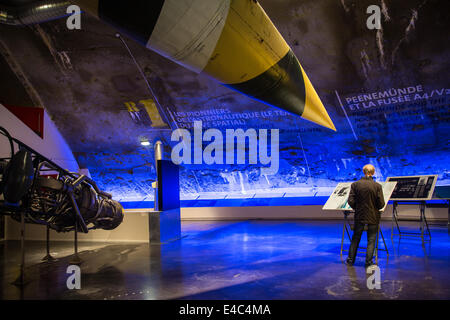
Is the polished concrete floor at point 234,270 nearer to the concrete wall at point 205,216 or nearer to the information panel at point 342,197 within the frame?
the concrete wall at point 205,216

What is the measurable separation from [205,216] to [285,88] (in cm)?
979

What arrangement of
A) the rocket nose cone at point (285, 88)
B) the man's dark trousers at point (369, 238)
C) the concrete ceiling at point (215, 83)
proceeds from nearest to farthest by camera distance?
the rocket nose cone at point (285, 88) → the man's dark trousers at point (369, 238) → the concrete ceiling at point (215, 83)

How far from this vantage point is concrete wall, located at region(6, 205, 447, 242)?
23.1 feet

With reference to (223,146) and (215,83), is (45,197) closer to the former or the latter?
(215,83)

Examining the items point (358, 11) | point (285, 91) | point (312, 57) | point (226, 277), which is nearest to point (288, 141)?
point (312, 57)

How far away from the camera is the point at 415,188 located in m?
6.12

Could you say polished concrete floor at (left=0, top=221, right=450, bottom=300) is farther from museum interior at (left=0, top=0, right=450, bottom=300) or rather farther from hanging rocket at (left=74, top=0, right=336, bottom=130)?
hanging rocket at (left=74, top=0, right=336, bottom=130)

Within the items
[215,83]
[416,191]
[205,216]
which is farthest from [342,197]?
[205,216]

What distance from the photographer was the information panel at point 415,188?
5887 millimetres

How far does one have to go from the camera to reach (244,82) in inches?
54.9

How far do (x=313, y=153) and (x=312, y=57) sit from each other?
3.29 meters

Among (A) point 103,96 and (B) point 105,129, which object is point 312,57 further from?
(B) point 105,129

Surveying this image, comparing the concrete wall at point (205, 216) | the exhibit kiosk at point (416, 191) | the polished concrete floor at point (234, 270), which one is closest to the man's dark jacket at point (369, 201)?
the polished concrete floor at point (234, 270)
